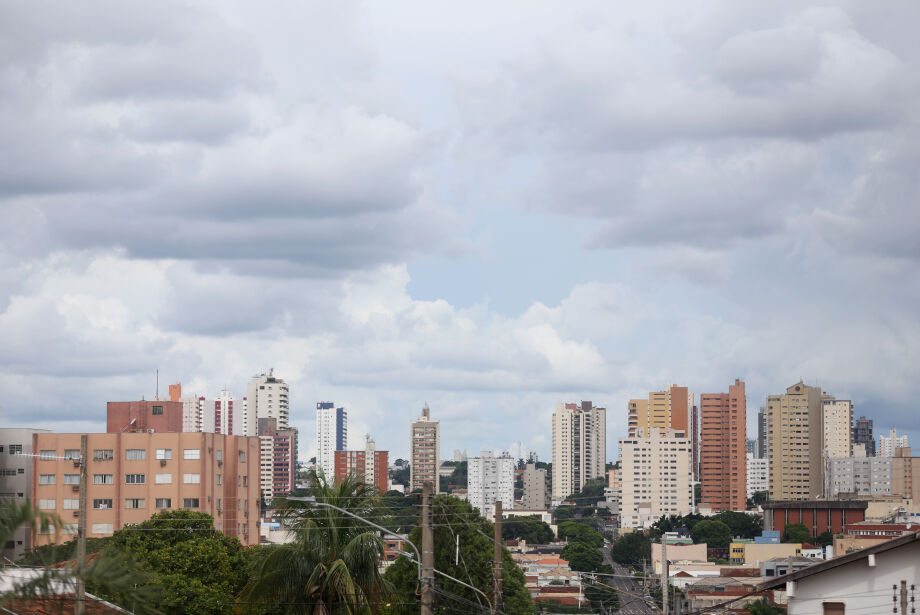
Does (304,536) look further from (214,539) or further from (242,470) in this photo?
(242,470)

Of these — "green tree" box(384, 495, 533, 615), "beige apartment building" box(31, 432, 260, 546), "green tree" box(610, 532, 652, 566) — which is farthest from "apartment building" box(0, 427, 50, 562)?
"green tree" box(610, 532, 652, 566)

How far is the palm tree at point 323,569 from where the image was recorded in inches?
1073

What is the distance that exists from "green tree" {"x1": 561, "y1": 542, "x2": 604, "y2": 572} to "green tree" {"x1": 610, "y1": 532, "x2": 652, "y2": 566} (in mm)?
11550

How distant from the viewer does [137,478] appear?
100 metres

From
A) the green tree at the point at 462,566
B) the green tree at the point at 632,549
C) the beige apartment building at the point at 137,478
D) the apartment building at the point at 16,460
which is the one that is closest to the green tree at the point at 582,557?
the green tree at the point at 632,549

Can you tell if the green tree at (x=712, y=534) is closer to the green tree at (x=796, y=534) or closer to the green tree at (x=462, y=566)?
the green tree at (x=796, y=534)

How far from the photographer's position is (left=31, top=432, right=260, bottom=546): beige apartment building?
99250 mm

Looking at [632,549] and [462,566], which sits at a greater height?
[462,566]

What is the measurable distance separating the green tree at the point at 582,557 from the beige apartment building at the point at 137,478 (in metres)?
69.2

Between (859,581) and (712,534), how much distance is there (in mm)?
176953

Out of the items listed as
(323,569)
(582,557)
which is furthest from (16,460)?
(323,569)

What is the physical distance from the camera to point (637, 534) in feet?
632

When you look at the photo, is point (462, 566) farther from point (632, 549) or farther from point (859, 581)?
point (632, 549)

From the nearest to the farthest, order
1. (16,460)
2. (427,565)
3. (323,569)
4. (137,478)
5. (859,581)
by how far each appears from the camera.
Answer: (427,565), (859,581), (323,569), (137,478), (16,460)
